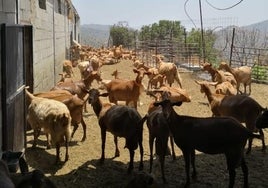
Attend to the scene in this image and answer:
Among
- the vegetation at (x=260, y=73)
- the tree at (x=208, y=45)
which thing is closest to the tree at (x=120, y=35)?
the tree at (x=208, y=45)

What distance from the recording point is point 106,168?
7.73m

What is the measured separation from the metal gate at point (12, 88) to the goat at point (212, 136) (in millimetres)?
2500

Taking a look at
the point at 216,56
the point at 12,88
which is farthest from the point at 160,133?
the point at 216,56

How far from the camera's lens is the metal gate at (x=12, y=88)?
243 inches

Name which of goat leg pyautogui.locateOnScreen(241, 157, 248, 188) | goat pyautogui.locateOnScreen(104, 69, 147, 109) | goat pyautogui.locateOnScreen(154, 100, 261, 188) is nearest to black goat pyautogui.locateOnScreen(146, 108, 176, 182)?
goat pyautogui.locateOnScreen(154, 100, 261, 188)

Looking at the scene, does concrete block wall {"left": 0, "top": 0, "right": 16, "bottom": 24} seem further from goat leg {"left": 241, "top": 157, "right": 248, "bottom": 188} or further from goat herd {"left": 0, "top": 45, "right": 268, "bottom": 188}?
goat leg {"left": 241, "top": 157, "right": 248, "bottom": 188}

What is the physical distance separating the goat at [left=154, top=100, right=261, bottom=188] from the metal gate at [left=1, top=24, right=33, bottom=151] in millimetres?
2500

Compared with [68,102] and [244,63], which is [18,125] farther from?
[244,63]

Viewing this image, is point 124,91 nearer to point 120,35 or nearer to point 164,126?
point 164,126

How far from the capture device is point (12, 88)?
6.75 m

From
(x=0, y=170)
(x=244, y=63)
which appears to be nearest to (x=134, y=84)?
(x=0, y=170)

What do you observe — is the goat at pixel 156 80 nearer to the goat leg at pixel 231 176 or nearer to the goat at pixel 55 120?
the goat at pixel 55 120

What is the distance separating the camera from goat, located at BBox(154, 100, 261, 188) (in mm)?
6492

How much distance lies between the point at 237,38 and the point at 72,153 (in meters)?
20.7
